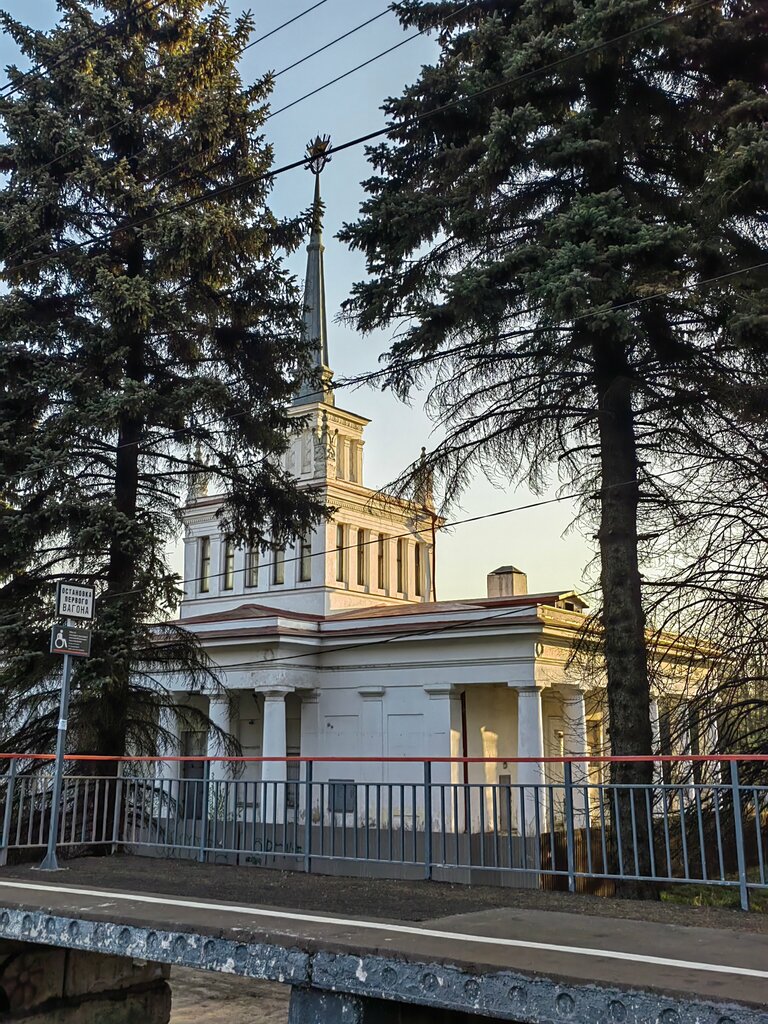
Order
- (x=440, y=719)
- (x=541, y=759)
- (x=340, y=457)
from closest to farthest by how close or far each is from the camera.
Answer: (x=541, y=759)
(x=440, y=719)
(x=340, y=457)

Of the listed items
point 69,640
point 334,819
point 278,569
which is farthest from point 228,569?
point 334,819

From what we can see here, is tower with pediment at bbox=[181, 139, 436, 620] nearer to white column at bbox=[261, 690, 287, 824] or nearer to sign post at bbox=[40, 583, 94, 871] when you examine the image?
white column at bbox=[261, 690, 287, 824]

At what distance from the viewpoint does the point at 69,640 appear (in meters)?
10.7

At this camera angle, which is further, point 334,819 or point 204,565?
point 204,565

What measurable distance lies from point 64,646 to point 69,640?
4.6 inches

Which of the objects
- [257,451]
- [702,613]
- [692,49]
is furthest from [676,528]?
[257,451]

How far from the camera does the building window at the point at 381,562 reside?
41.2 meters

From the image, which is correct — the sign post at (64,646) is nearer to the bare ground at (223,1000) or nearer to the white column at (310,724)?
the bare ground at (223,1000)

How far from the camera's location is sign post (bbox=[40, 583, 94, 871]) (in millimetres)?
10359

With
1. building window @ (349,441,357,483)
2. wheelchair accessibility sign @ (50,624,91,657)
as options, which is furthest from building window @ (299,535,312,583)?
wheelchair accessibility sign @ (50,624,91,657)

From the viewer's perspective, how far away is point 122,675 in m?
14.2

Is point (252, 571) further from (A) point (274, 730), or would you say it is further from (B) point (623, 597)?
(B) point (623, 597)

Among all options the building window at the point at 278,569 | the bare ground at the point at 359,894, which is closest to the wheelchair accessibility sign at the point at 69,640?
the bare ground at the point at 359,894

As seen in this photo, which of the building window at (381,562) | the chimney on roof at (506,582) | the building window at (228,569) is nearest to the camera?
the chimney on roof at (506,582)
